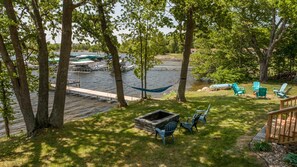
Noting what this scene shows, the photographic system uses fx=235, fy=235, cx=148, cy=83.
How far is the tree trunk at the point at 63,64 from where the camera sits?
7710 millimetres

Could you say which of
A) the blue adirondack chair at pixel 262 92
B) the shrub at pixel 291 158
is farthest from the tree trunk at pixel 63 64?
the blue adirondack chair at pixel 262 92

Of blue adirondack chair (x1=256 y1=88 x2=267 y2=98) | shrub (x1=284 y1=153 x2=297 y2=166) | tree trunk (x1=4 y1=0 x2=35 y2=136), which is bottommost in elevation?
shrub (x1=284 y1=153 x2=297 y2=166)

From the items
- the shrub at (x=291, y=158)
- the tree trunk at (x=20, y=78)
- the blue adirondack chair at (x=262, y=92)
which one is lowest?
the shrub at (x=291, y=158)

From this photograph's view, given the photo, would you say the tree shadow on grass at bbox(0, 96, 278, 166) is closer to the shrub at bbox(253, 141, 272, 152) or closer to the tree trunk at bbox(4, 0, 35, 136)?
the shrub at bbox(253, 141, 272, 152)

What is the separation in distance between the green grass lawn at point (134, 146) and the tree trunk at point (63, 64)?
52cm

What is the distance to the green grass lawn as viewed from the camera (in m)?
5.93

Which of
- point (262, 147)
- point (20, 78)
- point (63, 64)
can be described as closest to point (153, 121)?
point (262, 147)

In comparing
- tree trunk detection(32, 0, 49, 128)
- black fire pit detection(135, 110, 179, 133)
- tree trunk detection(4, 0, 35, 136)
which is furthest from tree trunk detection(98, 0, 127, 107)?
tree trunk detection(4, 0, 35, 136)

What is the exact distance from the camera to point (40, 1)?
876cm

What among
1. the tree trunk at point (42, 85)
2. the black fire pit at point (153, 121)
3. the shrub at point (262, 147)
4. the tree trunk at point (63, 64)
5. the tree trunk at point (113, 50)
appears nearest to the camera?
the shrub at point (262, 147)

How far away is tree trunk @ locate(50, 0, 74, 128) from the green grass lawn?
52 centimetres

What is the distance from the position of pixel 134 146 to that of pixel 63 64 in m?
3.72

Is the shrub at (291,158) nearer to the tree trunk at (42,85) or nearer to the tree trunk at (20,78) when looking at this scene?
the tree trunk at (42,85)

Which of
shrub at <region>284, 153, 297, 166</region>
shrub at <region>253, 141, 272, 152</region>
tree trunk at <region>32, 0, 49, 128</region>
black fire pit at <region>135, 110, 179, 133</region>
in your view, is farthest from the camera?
tree trunk at <region>32, 0, 49, 128</region>
